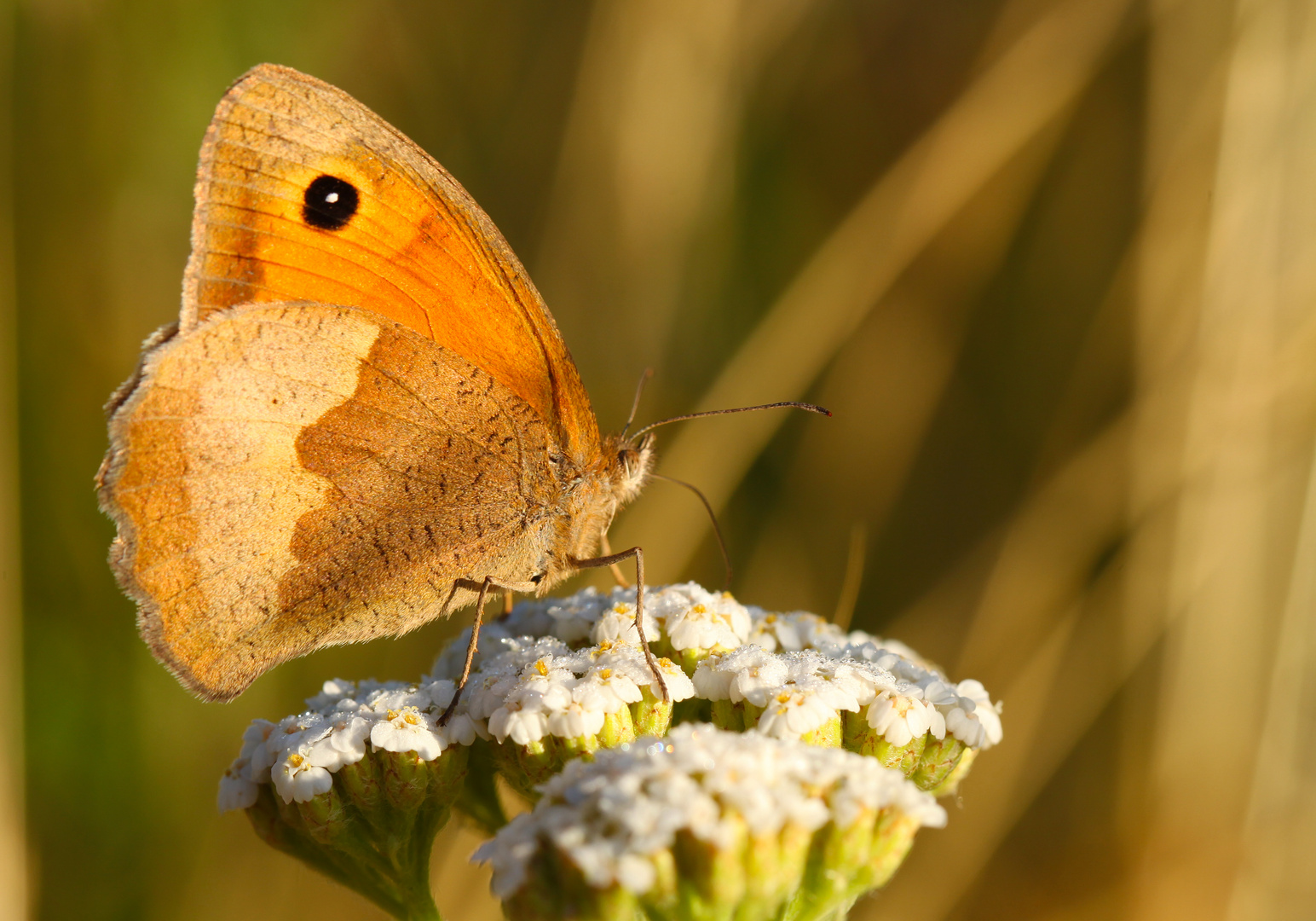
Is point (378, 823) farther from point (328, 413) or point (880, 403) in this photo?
point (880, 403)

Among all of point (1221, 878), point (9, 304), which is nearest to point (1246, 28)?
point (1221, 878)

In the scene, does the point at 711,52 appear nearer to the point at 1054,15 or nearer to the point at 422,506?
the point at 1054,15

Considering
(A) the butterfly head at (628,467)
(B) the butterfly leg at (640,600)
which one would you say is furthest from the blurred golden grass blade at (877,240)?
(B) the butterfly leg at (640,600)

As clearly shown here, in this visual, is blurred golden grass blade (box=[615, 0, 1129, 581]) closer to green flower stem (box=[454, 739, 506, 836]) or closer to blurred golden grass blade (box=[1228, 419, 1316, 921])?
green flower stem (box=[454, 739, 506, 836])

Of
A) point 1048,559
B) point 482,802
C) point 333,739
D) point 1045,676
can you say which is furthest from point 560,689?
point 1048,559

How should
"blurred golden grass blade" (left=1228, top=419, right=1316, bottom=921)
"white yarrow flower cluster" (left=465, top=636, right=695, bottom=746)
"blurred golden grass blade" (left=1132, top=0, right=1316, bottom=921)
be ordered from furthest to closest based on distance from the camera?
"blurred golden grass blade" (left=1132, top=0, right=1316, bottom=921), "blurred golden grass blade" (left=1228, top=419, right=1316, bottom=921), "white yarrow flower cluster" (left=465, top=636, right=695, bottom=746)

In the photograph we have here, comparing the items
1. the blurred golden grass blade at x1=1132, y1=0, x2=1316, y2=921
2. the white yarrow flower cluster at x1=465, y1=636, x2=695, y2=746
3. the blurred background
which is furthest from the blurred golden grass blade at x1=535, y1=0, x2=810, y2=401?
the white yarrow flower cluster at x1=465, y1=636, x2=695, y2=746
